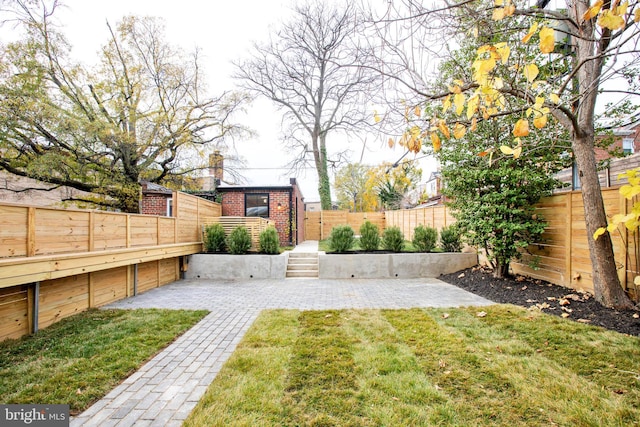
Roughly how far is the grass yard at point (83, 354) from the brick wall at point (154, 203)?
8.56 meters

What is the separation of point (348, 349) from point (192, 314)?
3.13m

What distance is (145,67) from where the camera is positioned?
1187 cm

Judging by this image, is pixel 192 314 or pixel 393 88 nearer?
pixel 393 88

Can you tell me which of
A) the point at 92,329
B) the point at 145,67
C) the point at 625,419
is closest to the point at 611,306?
the point at 625,419

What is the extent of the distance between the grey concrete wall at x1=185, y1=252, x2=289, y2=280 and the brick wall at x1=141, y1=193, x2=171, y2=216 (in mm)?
5500

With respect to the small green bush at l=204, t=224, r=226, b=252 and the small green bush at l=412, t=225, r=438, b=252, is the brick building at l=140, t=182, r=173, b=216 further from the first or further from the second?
the small green bush at l=412, t=225, r=438, b=252

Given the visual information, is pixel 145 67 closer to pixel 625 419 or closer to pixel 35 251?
pixel 35 251

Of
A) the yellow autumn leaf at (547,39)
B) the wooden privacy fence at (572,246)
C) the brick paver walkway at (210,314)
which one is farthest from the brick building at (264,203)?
the yellow autumn leaf at (547,39)

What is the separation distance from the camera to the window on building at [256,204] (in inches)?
524

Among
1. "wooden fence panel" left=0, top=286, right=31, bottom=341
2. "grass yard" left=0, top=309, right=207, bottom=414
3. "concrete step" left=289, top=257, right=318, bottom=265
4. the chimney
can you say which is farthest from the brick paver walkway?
the chimney

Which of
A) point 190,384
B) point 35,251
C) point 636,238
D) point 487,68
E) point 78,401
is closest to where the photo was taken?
point 487,68

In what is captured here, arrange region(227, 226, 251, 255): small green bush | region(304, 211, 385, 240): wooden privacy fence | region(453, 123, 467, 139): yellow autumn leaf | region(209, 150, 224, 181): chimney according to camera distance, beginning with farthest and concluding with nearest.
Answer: region(304, 211, 385, 240): wooden privacy fence, region(209, 150, 224, 181): chimney, region(227, 226, 251, 255): small green bush, region(453, 123, 467, 139): yellow autumn leaf

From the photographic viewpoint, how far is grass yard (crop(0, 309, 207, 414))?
254 centimetres

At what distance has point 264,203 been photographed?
1338cm
